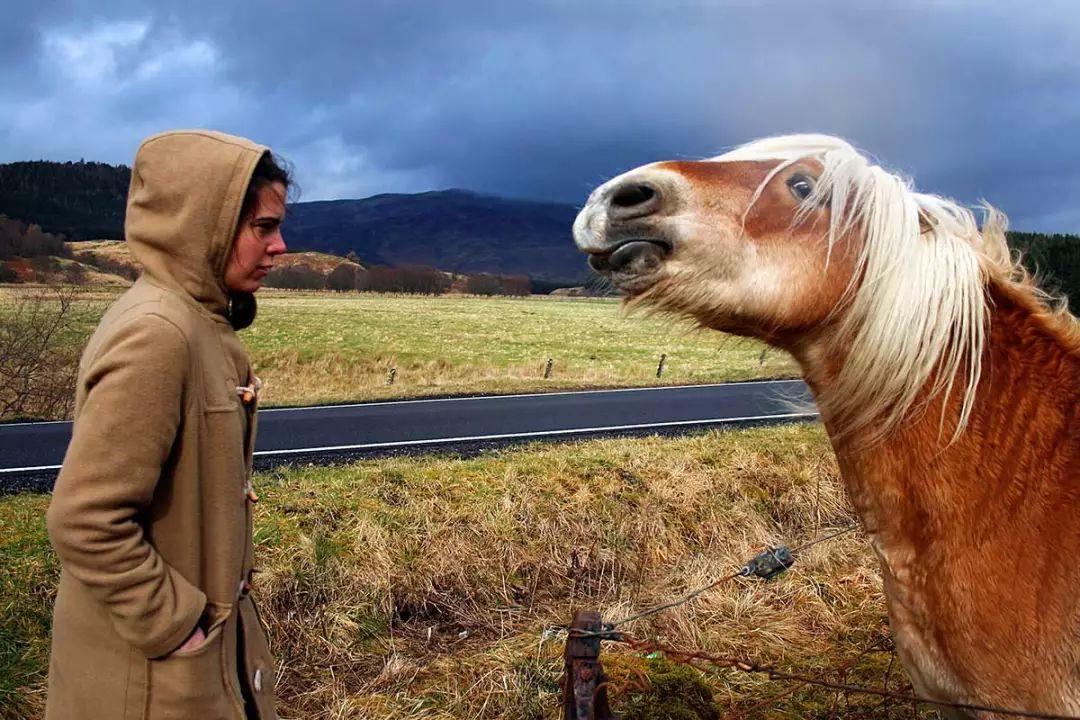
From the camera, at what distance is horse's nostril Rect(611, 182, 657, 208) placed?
232 cm

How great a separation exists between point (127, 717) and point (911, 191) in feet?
9.46

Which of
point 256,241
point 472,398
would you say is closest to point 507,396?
point 472,398

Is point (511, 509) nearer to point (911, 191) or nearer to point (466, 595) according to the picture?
point (466, 595)

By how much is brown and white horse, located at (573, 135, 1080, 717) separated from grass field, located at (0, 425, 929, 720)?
1.48 m

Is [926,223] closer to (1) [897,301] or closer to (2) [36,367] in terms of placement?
(1) [897,301]

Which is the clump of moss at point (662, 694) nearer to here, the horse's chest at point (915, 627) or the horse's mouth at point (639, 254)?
the horse's chest at point (915, 627)

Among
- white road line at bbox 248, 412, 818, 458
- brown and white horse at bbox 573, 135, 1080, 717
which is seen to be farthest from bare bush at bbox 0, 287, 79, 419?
brown and white horse at bbox 573, 135, 1080, 717

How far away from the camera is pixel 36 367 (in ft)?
43.9

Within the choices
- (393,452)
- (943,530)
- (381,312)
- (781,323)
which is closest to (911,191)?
(781,323)

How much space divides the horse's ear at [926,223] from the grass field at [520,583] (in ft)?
7.20

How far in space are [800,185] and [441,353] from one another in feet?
76.3

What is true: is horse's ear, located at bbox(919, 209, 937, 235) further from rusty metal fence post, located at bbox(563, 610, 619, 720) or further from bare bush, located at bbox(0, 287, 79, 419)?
bare bush, located at bbox(0, 287, 79, 419)

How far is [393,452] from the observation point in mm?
9508

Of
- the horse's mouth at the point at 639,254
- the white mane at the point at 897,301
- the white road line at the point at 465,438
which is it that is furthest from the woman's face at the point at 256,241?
the white road line at the point at 465,438
